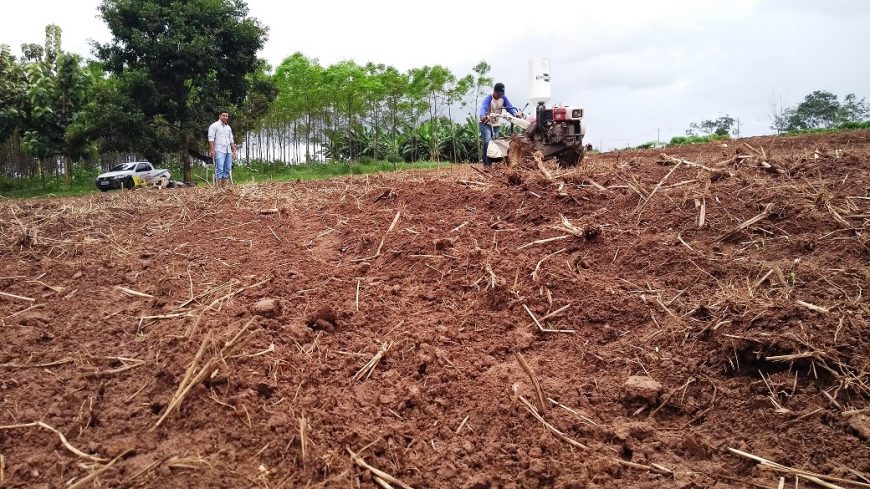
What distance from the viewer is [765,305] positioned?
9.39ft

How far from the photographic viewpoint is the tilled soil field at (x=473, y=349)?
217 cm

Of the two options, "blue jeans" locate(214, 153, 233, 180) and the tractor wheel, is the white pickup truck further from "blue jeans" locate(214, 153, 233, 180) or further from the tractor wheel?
the tractor wheel

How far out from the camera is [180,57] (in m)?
19.4

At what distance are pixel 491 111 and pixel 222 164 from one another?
495 centimetres

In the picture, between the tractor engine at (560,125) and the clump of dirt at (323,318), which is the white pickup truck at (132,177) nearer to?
the tractor engine at (560,125)

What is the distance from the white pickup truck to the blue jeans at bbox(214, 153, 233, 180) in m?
11.2

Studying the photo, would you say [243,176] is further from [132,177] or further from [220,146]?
[220,146]

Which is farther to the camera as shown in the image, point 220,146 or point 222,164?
point 222,164

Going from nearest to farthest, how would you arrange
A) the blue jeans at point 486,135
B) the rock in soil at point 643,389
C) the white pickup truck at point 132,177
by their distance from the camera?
the rock in soil at point 643,389, the blue jeans at point 486,135, the white pickup truck at point 132,177

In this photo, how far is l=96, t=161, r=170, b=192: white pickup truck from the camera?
20.6 m

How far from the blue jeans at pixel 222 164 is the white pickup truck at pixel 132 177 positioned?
440 inches

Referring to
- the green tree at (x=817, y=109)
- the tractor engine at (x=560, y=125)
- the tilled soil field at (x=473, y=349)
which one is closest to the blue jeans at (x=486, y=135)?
the tractor engine at (x=560, y=125)

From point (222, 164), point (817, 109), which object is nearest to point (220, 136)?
point (222, 164)

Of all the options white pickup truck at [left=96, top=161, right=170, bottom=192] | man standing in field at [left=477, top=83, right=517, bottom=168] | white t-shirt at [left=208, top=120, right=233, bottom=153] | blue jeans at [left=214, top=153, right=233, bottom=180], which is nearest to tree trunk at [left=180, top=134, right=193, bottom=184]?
white pickup truck at [left=96, top=161, right=170, bottom=192]
